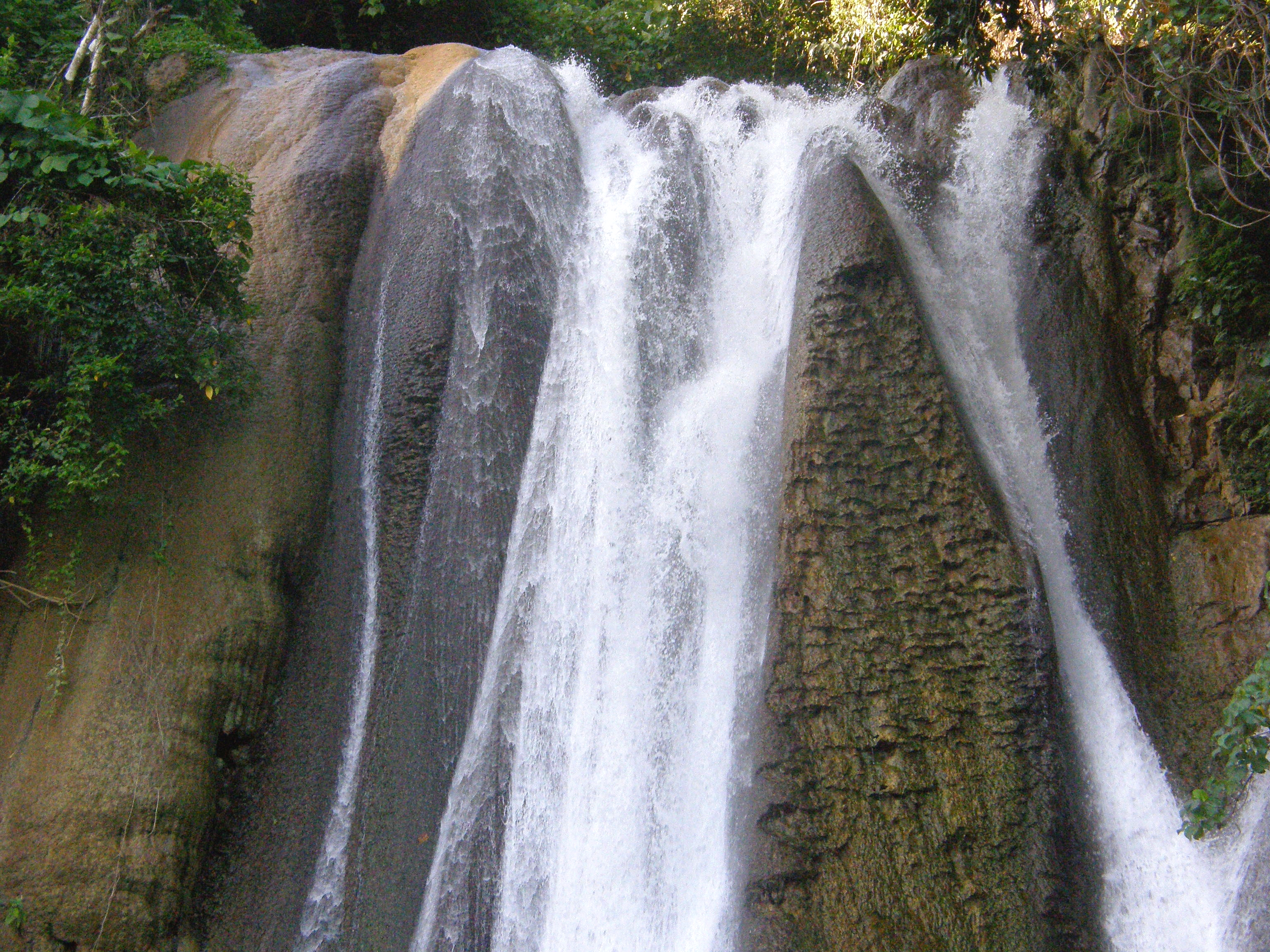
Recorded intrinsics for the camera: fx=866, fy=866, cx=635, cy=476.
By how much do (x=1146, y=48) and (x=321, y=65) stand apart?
7.54m

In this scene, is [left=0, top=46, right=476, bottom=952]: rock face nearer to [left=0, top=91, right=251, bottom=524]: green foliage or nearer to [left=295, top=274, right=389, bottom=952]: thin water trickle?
A: [left=295, top=274, right=389, bottom=952]: thin water trickle

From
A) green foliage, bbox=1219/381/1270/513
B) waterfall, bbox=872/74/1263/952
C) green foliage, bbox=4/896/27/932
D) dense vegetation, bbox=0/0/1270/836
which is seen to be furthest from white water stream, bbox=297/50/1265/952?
green foliage, bbox=4/896/27/932

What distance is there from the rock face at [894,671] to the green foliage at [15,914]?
13.8 feet

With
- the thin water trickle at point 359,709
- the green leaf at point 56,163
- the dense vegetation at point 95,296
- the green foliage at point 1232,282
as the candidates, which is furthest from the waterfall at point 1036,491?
the green leaf at point 56,163

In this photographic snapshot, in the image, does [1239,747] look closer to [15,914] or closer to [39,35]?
[15,914]

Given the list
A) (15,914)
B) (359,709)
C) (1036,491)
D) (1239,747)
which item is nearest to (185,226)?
(359,709)

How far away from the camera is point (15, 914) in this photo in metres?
4.97

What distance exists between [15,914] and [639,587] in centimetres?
410

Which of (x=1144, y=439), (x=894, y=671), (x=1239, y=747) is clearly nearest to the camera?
(x=1239, y=747)

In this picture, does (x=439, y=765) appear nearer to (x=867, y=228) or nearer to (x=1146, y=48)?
(x=867, y=228)

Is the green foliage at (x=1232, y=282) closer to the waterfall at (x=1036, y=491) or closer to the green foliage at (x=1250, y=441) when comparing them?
the green foliage at (x=1250, y=441)

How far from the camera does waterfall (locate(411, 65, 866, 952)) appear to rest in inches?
202

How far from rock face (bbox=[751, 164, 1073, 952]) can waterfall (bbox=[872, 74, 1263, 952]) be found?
17.9 inches

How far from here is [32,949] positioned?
16.4ft
